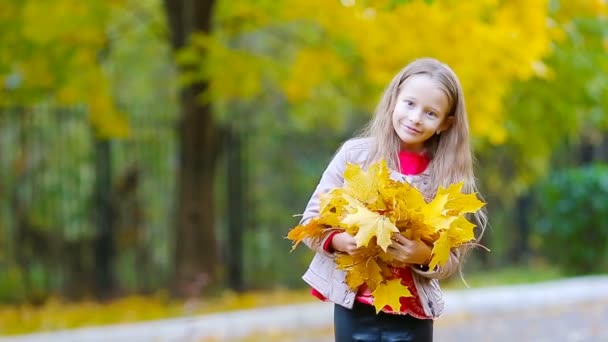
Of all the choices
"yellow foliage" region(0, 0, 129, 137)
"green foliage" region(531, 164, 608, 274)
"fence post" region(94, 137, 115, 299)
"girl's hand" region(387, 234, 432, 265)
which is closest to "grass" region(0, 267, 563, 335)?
"fence post" region(94, 137, 115, 299)

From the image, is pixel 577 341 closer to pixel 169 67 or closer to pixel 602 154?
pixel 169 67

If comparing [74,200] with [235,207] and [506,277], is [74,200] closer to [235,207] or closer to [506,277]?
[235,207]

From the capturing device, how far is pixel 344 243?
2748mm

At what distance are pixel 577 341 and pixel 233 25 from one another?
4.82 m

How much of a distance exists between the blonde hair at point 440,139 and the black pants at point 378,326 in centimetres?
38

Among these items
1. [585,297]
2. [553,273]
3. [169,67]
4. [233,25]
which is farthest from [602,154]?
[233,25]

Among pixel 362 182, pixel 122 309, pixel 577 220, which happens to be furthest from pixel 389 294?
pixel 577 220

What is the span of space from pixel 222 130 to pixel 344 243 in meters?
8.41

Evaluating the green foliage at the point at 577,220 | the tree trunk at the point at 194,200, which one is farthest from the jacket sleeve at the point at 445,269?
the green foliage at the point at 577,220

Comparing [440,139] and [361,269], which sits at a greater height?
[440,139]

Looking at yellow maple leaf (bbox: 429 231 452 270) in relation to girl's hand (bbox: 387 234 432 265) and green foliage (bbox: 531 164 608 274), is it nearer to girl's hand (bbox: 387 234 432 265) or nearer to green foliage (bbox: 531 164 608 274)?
girl's hand (bbox: 387 234 432 265)

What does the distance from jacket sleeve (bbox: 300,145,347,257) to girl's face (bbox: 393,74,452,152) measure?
0.21 metres

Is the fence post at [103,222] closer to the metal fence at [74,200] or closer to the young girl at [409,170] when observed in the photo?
the metal fence at [74,200]

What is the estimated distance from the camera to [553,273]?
43.7 ft
